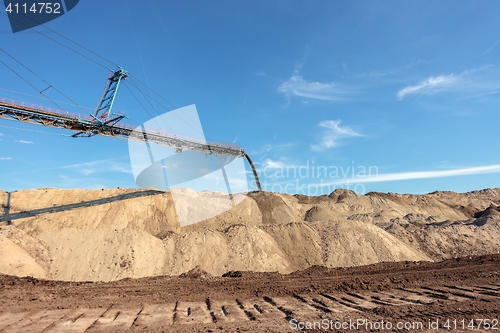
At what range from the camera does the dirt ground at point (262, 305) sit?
775 cm

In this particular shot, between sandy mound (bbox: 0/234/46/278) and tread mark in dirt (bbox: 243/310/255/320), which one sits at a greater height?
sandy mound (bbox: 0/234/46/278)

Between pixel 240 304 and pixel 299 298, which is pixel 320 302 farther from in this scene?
pixel 240 304

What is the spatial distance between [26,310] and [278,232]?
58.1 ft

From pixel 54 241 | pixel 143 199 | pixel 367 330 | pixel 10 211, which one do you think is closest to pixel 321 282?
pixel 367 330

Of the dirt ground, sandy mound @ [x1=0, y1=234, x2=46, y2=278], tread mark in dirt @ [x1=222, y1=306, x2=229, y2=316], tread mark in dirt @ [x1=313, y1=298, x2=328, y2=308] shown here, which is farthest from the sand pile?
tread mark in dirt @ [x1=313, y1=298, x2=328, y2=308]

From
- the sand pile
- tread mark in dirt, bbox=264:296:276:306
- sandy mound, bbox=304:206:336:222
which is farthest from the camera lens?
sandy mound, bbox=304:206:336:222

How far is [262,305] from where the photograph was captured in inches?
395

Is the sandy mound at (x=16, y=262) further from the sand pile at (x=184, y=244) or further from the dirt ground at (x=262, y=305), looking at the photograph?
the dirt ground at (x=262, y=305)

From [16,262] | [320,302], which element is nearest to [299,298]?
[320,302]

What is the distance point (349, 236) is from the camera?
22859 mm

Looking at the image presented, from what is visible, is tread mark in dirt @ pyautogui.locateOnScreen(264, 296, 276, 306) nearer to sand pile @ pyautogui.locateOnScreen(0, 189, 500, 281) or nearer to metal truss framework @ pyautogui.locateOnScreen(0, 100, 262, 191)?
sand pile @ pyautogui.locateOnScreen(0, 189, 500, 281)

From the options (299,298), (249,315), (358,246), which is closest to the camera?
(249,315)

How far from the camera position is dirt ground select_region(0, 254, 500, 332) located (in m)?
7.75

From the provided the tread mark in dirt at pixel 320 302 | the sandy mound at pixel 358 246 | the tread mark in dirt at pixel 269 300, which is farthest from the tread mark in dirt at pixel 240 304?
the sandy mound at pixel 358 246
